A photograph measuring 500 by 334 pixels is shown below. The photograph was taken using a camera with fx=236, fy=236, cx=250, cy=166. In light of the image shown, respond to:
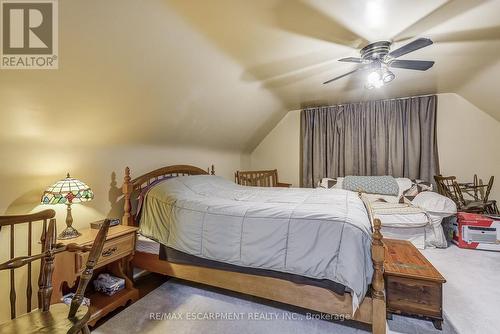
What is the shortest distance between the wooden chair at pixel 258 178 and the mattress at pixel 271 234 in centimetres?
230

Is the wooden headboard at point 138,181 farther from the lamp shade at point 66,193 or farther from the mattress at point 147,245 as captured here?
the lamp shade at point 66,193

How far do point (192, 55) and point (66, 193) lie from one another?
1.51 m

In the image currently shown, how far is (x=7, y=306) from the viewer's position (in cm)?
168

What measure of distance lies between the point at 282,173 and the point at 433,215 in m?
2.76

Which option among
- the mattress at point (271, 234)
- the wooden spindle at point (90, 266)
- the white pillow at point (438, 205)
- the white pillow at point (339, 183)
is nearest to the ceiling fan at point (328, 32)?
the mattress at point (271, 234)

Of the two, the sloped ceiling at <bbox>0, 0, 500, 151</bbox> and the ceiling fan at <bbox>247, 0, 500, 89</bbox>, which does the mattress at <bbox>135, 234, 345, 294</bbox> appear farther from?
the ceiling fan at <bbox>247, 0, 500, 89</bbox>

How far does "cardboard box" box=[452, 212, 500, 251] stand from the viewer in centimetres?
310

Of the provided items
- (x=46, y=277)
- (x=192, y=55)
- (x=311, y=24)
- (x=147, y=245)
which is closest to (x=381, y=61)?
(x=311, y=24)

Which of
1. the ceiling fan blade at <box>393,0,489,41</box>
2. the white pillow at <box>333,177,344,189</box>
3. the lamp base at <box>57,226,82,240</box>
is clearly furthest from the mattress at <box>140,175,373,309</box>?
the white pillow at <box>333,177,344,189</box>

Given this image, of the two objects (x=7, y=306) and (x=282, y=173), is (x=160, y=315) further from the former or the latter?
(x=282, y=173)

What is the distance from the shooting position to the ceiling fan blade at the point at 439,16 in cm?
169

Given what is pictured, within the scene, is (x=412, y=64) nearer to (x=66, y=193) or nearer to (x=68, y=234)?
(x=66, y=193)

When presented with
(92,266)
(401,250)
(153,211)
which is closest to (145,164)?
(153,211)

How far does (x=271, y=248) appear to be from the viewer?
174 cm
